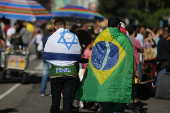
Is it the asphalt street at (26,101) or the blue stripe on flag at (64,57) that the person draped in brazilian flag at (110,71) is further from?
the asphalt street at (26,101)

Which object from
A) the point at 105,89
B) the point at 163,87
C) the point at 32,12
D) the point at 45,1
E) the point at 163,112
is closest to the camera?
the point at 105,89

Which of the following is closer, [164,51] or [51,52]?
[51,52]

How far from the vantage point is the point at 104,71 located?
9039mm

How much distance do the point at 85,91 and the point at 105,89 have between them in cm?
37

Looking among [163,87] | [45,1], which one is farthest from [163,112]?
[45,1]

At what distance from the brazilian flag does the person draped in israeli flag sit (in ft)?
0.97

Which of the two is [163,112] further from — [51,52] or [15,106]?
[51,52]

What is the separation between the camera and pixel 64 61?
928 cm

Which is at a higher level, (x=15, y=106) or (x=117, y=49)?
(x=117, y=49)

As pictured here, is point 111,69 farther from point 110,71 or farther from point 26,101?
point 26,101

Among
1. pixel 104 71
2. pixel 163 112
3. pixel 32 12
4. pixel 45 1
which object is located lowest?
pixel 163 112

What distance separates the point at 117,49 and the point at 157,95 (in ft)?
17.9

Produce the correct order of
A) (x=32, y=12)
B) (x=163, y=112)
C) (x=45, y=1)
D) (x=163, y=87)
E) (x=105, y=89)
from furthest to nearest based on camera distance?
(x=45, y=1) → (x=32, y=12) → (x=163, y=87) → (x=163, y=112) → (x=105, y=89)

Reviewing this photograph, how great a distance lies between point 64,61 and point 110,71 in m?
0.74
